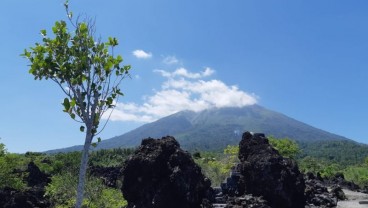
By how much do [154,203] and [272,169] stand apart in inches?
305

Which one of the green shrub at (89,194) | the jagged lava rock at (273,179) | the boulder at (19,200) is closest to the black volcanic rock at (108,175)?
the boulder at (19,200)

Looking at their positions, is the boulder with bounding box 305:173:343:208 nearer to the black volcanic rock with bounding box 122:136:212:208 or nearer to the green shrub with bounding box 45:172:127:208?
the black volcanic rock with bounding box 122:136:212:208

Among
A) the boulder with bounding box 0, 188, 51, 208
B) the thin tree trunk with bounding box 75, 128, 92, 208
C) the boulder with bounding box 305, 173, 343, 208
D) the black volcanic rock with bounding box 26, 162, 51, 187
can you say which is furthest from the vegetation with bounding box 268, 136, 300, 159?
the thin tree trunk with bounding box 75, 128, 92, 208

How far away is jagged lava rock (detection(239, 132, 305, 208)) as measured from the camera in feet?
74.2

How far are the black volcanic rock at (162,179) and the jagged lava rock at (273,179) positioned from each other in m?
4.04

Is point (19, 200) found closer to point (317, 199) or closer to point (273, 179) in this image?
point (273, 179)

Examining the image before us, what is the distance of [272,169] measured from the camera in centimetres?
2314

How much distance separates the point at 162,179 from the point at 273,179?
270 inches

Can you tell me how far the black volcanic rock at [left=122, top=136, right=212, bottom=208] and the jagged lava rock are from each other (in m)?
4.04

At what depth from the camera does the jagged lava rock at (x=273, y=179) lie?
2262cm

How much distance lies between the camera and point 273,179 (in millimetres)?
22844

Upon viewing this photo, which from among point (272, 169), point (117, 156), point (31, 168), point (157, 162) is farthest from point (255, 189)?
point (117, 156)

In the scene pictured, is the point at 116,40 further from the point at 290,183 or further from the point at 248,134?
the point at 248,134

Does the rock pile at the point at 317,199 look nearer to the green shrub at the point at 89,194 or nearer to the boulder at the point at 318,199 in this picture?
the boulder at the point at 318,199
